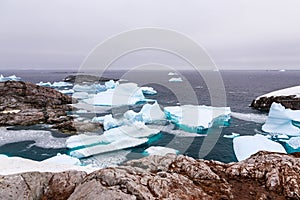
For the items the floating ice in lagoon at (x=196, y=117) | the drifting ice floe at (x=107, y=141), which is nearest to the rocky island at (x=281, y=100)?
the floating ice in lagoon at (x=196, y=117)

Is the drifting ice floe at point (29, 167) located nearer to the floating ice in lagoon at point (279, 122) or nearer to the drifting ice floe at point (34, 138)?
→ the drifting ice floe at point (34, 138)

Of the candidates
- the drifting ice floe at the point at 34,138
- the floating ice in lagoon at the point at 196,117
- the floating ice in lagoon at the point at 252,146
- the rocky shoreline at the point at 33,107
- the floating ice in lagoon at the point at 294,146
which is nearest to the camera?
the floating ice in lagoon at the point at 252,146

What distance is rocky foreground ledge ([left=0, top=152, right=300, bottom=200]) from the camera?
20.7 feet

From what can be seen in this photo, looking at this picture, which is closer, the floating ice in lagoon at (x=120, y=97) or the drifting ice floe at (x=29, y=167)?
the drifting ice floe at (x=29, y=167)

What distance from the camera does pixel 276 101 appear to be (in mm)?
47500

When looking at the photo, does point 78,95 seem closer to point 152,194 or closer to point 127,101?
point 127,101

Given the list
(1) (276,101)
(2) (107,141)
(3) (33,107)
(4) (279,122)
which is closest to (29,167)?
(2) (107,141)

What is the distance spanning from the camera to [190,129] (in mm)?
29797

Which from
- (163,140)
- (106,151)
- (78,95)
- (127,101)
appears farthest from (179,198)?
(78,95)

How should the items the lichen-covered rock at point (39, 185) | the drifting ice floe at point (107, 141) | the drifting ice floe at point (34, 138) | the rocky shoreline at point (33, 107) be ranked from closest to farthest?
the lichen-covered rock at point (39, 185) < the drifting ice floe at point (107, 141) < the drifting ice floe at point (34, 138) < the rocky shoreline at point (33, 107)

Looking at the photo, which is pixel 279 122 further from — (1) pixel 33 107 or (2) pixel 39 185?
(1) pixel 33 107

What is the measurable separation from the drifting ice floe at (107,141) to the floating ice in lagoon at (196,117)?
219 inches

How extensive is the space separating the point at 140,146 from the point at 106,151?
381 cm

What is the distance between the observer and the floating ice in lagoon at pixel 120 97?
49.4 meters
